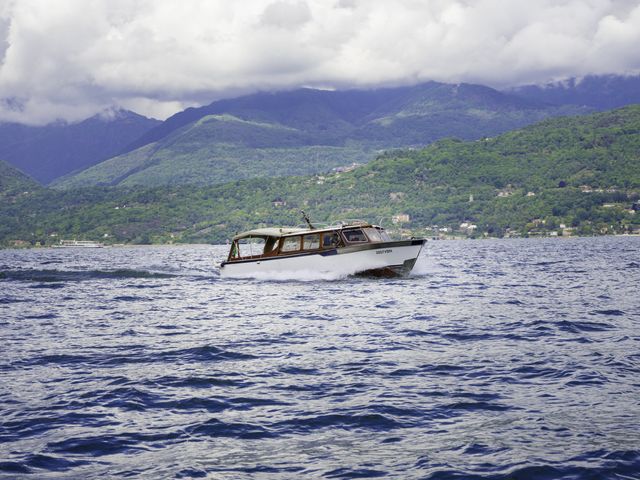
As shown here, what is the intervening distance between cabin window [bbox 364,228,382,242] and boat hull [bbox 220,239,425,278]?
924 millimetres

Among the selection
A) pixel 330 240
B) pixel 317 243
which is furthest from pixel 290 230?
pixel 330 240

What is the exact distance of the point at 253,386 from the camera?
48.5 feet

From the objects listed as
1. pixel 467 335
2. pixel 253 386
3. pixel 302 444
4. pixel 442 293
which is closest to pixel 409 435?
pixel 302 444

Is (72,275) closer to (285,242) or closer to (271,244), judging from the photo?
(271,244)

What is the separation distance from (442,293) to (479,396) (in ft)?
71.0

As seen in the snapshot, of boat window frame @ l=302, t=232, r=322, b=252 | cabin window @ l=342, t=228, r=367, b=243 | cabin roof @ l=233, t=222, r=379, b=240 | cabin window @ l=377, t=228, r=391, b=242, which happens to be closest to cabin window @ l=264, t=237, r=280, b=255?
cabin roof @ l=233, t=222, r=379, b=240

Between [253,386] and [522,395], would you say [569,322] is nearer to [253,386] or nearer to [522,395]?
[522,395]

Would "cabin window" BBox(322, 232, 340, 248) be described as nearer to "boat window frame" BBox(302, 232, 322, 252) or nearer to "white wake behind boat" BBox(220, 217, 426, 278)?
"white wake behind boat" BBox(220, 217, 426, 278)

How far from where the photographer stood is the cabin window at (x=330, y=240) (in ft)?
137

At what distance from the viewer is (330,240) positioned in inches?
1656

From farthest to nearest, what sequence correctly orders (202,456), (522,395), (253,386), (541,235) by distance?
(541,235) < (253,386) < (522,395) < (202,456)

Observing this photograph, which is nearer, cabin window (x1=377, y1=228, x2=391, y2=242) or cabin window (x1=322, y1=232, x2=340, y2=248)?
cabin window (x1=322, y1=232, x2=340, y2=248)

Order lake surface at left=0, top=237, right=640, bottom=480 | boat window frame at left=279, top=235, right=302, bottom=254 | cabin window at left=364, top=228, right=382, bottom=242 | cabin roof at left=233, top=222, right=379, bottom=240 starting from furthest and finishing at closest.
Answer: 1. boat window frame at left=279, top=235, right=302, bottom=254
2. cabin roof at left=233, top=222, right=379, bottom=240
3. cabin window at left=364, top=228, right=382, bottom=242
4. lake surface at left=0, top=237, right=640, bottom=480

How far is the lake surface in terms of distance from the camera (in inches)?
392
